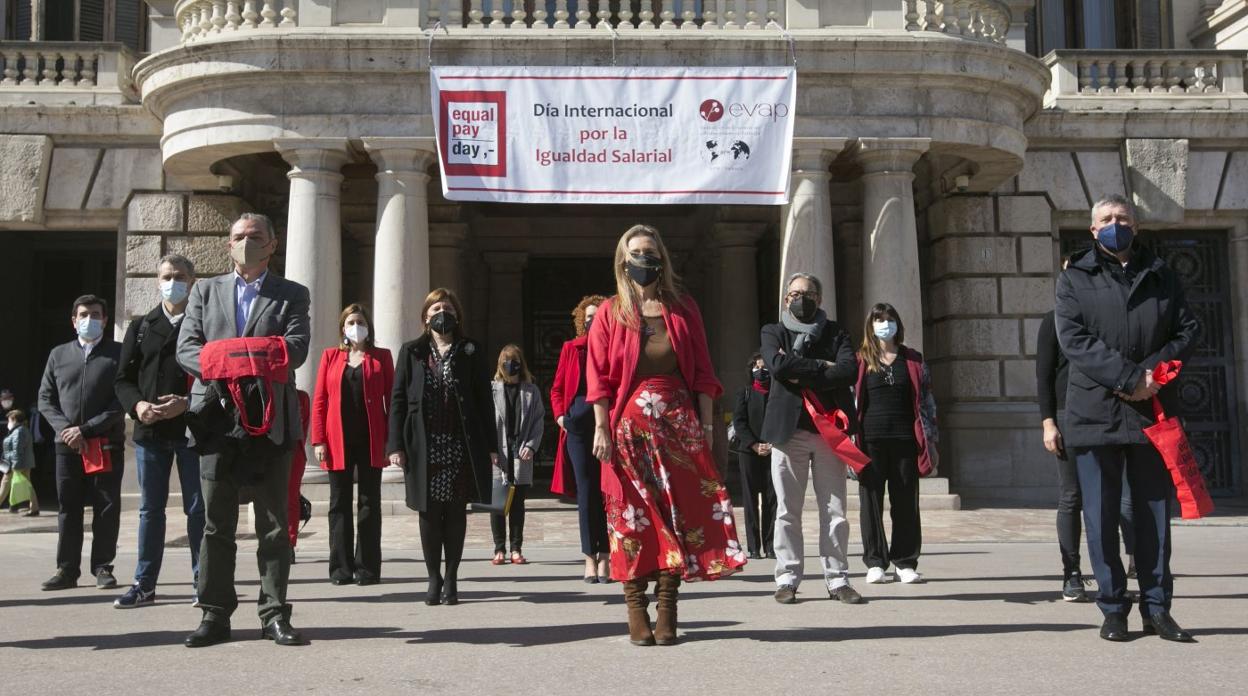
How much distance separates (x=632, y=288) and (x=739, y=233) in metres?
14.3

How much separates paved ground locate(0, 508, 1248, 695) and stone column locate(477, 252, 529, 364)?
12.1m

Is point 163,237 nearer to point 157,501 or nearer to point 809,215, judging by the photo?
point 809,215

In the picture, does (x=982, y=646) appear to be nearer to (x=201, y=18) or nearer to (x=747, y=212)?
(x=201, y=18)

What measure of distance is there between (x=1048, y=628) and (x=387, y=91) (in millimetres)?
10664

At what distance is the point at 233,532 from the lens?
6.27 m

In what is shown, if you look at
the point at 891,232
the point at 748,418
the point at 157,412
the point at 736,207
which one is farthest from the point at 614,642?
the point at 736,207

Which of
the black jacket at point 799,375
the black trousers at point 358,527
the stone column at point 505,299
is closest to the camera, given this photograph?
the black jacket at point 799,375

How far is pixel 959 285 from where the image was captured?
58.0ft

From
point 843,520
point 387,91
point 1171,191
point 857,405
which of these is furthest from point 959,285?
point 843,520

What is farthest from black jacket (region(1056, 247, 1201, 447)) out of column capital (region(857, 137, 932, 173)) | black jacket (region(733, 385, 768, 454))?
column capital (region(857, 137, 932, 173))

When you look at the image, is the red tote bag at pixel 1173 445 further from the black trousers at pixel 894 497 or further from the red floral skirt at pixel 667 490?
the black trousers at pixel 894 497

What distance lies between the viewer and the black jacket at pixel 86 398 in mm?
8594

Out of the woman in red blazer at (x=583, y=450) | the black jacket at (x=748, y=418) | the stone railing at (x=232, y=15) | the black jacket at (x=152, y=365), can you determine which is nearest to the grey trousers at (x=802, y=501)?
the woman in red blazer at (x=583, y=450)

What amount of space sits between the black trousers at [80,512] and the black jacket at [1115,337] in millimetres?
5878
